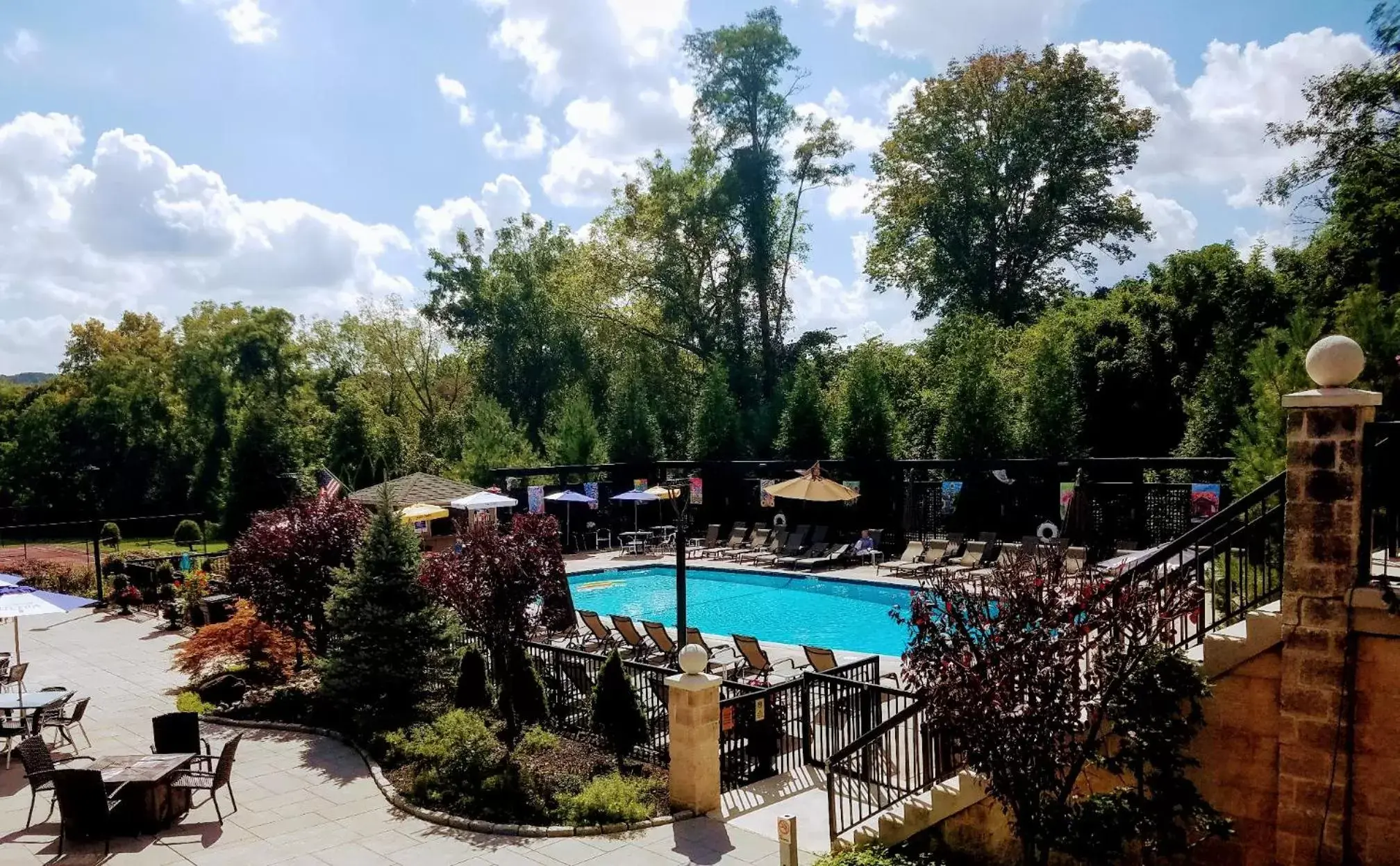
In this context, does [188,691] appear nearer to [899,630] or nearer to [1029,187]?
[899,630]

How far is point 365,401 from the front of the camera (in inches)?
1475

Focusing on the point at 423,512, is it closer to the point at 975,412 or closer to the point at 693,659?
the point at 693,659

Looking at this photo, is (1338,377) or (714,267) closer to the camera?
(1338,377)

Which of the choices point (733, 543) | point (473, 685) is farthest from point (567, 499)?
point (473, 685)

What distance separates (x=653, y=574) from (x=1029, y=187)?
→ 22.1 m

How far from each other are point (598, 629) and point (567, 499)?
11.0 m

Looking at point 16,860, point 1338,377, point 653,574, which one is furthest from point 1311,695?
point 653,574

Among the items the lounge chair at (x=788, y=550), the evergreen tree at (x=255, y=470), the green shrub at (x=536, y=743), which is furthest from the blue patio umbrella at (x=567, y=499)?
the green shrub at (x=536, y=743)

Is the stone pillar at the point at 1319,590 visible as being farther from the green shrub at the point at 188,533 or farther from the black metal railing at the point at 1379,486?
the green shrub at the point at 188,533

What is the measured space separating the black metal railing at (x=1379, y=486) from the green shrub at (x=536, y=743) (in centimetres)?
707

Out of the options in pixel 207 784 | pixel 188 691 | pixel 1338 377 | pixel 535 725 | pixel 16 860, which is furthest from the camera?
pixel 188 691

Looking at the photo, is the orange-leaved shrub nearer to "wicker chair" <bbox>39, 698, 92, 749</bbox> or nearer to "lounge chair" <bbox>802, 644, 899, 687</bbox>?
"wicker chair" <bbox>39, 698, 92, 749</bbox>

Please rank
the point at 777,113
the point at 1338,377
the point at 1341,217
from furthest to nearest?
the point at 777,113 → the point at 1341,217 → the point at 1338,377

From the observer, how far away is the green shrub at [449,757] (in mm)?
8305
